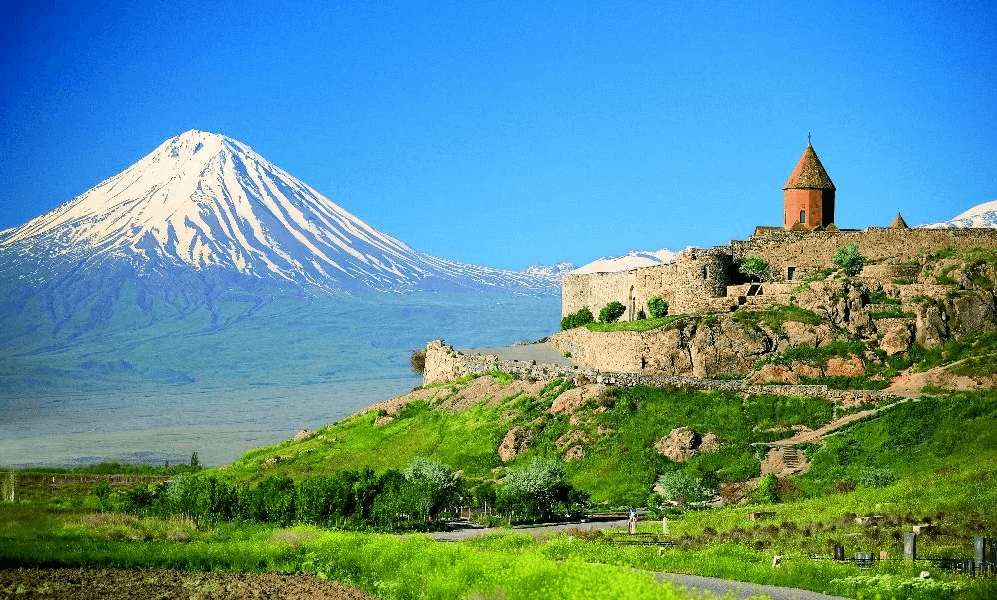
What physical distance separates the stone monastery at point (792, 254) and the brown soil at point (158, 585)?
2462cm

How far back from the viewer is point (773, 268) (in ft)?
170

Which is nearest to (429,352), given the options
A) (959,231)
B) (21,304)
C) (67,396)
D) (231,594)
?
(959,231)

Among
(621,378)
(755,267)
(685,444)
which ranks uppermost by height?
(755,267)

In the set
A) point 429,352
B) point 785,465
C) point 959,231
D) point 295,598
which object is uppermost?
point 959,231

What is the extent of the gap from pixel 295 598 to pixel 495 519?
11.2 metres

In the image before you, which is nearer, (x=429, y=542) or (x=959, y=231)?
(x=429, y=542)

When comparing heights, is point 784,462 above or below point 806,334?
below

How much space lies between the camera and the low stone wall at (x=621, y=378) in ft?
134

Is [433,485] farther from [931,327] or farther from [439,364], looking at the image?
[439,364]

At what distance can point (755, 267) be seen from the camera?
51000 millimetres

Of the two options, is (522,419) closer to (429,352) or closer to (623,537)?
(623,537)

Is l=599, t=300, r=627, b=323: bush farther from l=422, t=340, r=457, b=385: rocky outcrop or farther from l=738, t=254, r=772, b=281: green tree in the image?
l=422, t=340, r=457, b=385: rocky outcrop

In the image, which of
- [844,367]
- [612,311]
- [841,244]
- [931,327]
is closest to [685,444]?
[844,367]

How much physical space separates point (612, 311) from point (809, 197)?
30.9ft
